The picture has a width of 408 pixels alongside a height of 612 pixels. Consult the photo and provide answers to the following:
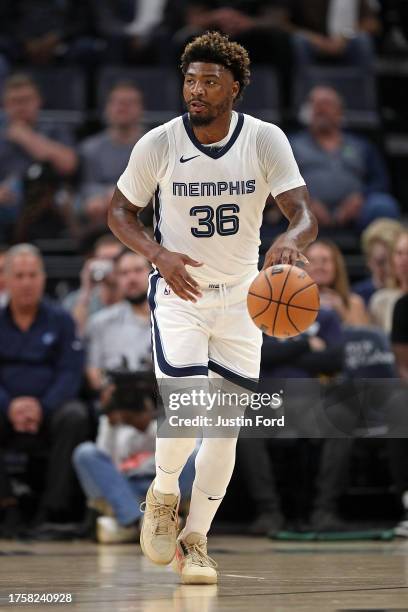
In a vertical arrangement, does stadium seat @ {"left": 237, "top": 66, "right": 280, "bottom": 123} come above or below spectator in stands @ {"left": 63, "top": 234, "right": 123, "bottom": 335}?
above

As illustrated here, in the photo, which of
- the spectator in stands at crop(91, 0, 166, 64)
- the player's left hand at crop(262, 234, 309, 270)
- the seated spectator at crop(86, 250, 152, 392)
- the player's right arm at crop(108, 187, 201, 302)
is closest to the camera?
the player's left hand at crop(262, 234, 309, 270)

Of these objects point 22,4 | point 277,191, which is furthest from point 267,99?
point 277,191

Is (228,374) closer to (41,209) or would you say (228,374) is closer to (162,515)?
(162,515)

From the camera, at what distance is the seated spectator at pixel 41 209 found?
10.8 meters

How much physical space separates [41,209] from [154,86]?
2442 millimetres

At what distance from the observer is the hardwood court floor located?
179 inches

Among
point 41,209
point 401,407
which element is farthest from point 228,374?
point 41,209

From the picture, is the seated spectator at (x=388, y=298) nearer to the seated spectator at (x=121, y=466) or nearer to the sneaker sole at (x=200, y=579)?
the seated spectator at (x=121, y=466)

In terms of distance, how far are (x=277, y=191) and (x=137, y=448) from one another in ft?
10.8

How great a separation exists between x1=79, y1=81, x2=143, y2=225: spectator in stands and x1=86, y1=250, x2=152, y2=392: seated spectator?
2.22 meters

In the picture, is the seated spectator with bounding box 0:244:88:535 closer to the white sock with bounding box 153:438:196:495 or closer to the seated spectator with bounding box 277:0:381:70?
the white sock with bounding box 153:438:196:495

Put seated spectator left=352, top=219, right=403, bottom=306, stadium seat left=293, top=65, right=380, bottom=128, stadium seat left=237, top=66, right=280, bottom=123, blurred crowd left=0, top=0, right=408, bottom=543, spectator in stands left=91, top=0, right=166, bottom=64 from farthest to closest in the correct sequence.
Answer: spectator in stands left=91, top=0, right=166, bottom=64 → stadium seat left=293, top=65, right=380, bottom=128 → stadium seat left=237, top=66, right=280, bottom=123 → seated spectator left=352, top=219, right=403, bottom=306 → blurred crowd left=0, top=0, right=408, bottom=543

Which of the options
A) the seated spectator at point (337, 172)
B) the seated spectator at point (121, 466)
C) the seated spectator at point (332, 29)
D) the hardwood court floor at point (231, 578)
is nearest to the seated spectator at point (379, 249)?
the seated spectator at point (337, 172)

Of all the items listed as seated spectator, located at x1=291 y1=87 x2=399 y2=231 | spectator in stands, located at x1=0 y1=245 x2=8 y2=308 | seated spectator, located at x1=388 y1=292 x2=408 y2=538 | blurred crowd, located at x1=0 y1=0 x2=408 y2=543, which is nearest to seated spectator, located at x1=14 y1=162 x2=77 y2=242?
blurred crowd, located at x1=0 y1=0 x2=408 y2=543
